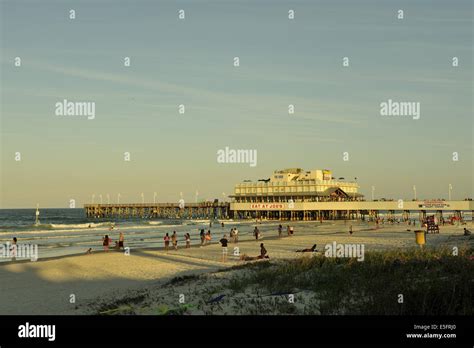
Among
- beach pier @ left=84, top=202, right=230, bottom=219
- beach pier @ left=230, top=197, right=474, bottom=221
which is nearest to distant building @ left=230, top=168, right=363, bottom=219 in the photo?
beach pier @ left=230, top=197, right=474, bottom=221

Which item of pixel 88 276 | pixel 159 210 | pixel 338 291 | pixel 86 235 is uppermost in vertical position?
pixel 338 291

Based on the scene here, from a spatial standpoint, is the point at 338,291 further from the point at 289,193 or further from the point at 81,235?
the point at 289,193

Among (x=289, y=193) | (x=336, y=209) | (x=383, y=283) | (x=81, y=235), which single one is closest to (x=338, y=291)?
(x=383, y=283)

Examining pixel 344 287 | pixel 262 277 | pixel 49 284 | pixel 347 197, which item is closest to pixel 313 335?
pixel 344 287

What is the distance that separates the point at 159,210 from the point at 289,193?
3995 centimetres

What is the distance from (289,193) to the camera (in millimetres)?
100188

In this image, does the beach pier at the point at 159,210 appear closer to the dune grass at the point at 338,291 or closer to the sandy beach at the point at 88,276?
the sandy beach at the point at 88,276

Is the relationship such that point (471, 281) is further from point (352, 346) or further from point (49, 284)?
point (49, 284)

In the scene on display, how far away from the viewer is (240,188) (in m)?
110

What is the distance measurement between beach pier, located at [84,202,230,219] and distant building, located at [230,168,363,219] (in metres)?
7.41

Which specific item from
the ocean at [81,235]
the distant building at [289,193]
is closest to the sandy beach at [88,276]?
the ocean at [81,235]

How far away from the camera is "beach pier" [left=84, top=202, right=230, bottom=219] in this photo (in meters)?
117

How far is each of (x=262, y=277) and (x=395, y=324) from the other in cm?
744

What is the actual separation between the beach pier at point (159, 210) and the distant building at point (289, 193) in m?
7.41
